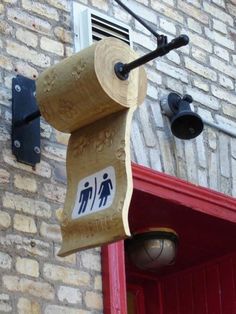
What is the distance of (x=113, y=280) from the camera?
5371mm

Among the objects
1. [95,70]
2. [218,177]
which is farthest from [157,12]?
[95,70]

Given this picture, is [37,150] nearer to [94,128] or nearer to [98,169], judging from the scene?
[94,128]

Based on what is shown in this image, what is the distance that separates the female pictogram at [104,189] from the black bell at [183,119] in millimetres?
1506

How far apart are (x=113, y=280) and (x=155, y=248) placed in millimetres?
834

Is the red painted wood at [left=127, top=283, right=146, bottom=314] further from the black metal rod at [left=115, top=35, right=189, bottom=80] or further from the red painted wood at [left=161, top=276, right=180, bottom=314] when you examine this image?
the black metal rod at [left=115, top=35, right=189, bottom=80]

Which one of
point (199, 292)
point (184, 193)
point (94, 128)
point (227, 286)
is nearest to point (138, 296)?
point (199, 292)

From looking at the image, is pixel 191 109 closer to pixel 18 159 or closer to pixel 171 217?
pixel 171 217

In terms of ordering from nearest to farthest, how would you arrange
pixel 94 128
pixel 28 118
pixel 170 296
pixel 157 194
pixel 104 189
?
pixel 104 189 → pixel 94 128 → pixel 28 118 → pixel 157 194 → pixel 170 296

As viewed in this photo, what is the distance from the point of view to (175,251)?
623 cm

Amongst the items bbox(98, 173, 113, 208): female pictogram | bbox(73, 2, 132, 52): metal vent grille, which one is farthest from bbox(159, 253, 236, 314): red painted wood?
bbox(98, 173, 113, 208): female pictogram

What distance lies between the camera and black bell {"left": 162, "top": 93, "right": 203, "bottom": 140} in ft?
19.6

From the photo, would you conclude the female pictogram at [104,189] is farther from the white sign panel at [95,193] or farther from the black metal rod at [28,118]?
the black metal rod at [28,118]

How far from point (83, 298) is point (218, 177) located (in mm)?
1397

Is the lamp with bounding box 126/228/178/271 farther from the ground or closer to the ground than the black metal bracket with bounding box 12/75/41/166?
closer to the ground
